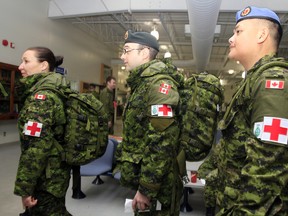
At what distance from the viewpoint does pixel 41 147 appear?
144cm

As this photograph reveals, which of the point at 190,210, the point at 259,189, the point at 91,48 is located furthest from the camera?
the point at 91,48

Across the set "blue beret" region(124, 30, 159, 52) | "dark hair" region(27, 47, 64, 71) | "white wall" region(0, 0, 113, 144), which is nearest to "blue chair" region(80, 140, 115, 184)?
"dark hair" region(27, 47, 64, 71)

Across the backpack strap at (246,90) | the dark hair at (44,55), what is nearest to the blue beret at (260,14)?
the backpack strap at (246,90)

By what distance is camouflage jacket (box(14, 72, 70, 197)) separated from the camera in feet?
4.68

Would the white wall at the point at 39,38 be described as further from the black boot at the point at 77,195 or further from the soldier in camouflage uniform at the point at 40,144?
the soldier in camouflage uniform at the point at 40,144

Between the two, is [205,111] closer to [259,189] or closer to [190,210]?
[259,189]

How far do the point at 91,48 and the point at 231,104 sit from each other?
9780mm

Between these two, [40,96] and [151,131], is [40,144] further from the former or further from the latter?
[151,131]

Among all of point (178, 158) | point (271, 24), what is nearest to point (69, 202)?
point (178, 158)

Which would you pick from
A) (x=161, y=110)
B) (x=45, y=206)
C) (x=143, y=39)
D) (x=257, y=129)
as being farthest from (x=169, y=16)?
(x=257, y=129)

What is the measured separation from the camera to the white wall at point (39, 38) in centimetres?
588

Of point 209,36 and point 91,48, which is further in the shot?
point 91,48

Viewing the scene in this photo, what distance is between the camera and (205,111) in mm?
1675

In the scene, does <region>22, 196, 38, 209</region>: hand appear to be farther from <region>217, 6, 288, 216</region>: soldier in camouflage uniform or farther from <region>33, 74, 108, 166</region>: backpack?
<region>217, 6, 288, 216</region>: soldier in camouflage uniform
